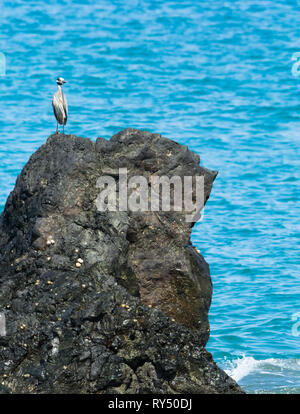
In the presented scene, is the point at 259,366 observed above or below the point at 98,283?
below

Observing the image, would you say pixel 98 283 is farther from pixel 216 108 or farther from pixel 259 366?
pixel 216 108

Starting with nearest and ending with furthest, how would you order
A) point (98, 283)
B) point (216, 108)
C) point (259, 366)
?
point (98, 283)
point (259, 366)
point (216, 108)

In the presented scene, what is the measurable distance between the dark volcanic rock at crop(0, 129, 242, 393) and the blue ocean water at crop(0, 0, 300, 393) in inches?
130

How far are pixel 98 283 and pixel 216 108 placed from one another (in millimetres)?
18061

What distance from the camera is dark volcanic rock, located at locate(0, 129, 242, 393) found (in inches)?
293

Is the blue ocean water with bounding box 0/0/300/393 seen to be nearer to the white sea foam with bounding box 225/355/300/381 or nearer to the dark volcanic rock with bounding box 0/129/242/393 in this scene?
the white sea foam with bounding box 225/355/300/381

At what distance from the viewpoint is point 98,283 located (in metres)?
8.08

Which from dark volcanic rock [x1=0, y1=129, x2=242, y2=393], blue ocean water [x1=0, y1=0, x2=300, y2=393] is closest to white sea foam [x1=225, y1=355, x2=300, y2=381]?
blue ocean water [x1=0, y1=0, x2=300, y2=393]

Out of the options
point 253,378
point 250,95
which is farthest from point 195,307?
point 250,95

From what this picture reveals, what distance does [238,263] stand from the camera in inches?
648

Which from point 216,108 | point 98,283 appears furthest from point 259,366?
point 216,108

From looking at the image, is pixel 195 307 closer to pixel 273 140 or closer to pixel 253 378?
pixel 253 378

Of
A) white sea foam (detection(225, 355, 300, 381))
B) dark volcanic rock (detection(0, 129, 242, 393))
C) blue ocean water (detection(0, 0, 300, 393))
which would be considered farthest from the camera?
blue ocean water (detection(0, 0, 300, 393))

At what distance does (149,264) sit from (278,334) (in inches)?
229
